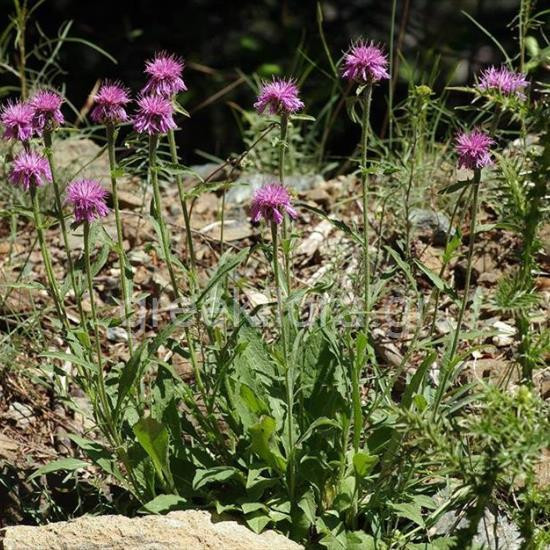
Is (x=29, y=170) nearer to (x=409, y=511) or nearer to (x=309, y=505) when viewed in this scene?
(x=309, y=505)

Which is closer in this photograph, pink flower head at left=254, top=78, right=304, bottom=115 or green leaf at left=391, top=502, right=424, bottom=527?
pink flower head at left=254, top=78, right=304, bottom=115

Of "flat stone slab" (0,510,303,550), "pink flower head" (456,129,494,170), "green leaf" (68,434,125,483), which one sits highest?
"pink flower head" (456,129,494,170)

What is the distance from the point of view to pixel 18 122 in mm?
2799

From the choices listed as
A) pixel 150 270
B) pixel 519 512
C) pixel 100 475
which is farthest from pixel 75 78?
pixel 519 512

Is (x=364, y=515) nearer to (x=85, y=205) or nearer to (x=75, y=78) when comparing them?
(x=85, y=205)

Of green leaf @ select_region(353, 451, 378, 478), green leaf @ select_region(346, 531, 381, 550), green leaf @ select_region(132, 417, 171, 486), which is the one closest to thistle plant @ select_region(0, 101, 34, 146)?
green leaf @ select_region(132, 417, 171, 486)

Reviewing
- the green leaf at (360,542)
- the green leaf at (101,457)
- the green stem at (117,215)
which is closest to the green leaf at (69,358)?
the green stem at (117,215)

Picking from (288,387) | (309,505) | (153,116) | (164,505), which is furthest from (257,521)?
(153,116)

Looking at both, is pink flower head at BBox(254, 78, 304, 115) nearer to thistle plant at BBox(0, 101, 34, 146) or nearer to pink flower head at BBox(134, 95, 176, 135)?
pink flower head at BBox(134, 95, 176, 135)

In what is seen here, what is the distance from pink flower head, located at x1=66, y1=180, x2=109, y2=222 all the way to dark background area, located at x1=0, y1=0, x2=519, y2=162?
3.80 metres

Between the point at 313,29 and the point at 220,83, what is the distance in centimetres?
72

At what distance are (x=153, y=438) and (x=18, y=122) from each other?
94cm

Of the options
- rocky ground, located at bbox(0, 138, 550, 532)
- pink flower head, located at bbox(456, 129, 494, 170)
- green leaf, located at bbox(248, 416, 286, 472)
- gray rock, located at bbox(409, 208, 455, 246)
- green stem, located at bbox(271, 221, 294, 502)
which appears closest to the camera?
pink flower head, located at bbox(456, 129, 494, 170)

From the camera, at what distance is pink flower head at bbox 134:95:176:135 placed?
267 cm
